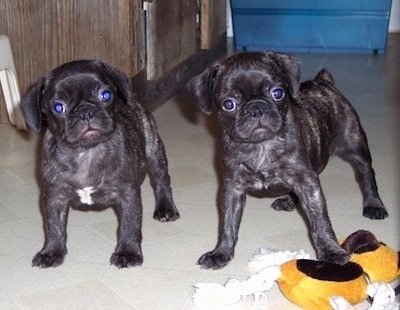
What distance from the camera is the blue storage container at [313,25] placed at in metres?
8.12

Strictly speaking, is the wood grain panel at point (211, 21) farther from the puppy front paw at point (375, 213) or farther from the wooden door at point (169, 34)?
the puppy front paw at point (375, 213)

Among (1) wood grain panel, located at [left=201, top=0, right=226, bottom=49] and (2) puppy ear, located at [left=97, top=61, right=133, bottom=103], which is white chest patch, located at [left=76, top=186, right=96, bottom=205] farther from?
(1) wood grain panel, located at [left=201, top=0, right=226, bottom=49]

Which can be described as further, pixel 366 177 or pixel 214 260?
pixel 366 177

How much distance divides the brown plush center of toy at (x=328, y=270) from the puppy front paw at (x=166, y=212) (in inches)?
41.5

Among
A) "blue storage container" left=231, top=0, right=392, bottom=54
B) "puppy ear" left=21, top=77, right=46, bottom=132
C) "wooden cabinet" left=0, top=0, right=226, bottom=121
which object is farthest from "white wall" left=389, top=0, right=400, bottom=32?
"puppy ear" left=21, top=77, right=46, bottom=132

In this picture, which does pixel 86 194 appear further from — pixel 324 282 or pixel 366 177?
pixel 366 177

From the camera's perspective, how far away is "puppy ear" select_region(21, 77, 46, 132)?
9.82 ft

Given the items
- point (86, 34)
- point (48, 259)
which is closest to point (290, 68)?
point (48, 259)

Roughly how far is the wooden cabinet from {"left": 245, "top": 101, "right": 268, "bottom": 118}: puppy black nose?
235 cm

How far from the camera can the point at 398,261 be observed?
2.86 metres

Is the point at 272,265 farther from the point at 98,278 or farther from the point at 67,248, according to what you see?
the point at 67,248

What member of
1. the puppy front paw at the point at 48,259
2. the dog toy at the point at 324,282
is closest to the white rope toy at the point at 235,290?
the dog toy at the point at 324,282

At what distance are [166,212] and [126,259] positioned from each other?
60cm

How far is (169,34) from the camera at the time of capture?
5664 millimetres
